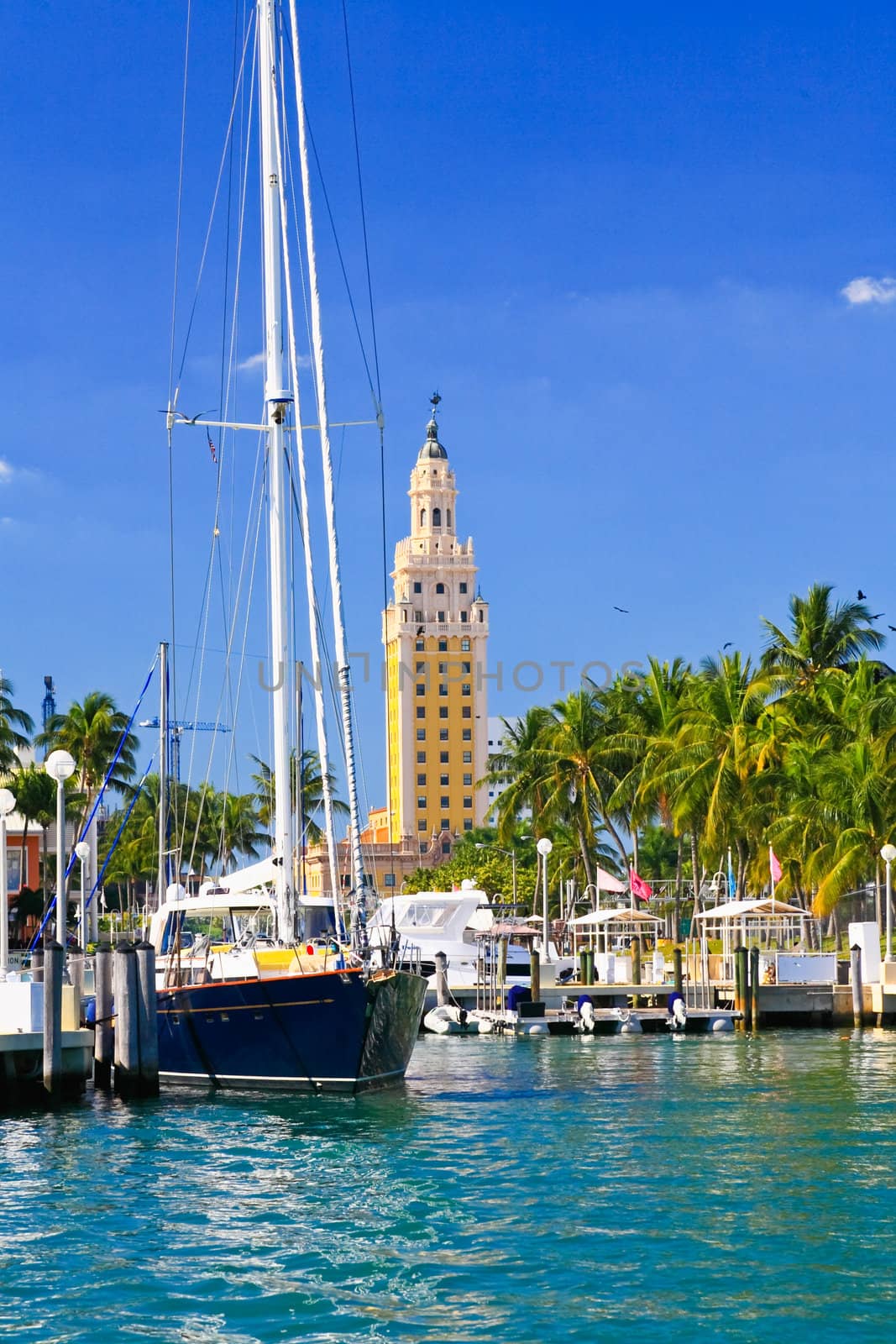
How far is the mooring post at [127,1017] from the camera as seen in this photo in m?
30.0

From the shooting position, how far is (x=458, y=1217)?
65.6 feet

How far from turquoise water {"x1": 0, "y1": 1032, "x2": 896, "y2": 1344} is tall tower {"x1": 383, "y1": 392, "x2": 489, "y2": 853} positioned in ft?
504

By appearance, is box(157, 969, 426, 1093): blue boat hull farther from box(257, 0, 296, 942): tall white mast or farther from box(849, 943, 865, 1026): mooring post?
box(849, 943, 865, 1026): mooring post

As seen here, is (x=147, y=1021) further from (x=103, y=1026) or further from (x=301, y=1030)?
(x=301, y=1030)

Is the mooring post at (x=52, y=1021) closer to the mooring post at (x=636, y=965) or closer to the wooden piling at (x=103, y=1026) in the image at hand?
the wooden piling at (x=103, y=1026)

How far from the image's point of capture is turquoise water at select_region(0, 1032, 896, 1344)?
15672mm

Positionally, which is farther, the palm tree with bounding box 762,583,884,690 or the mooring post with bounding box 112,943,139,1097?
the palm tree with bounding box 762,583,884,690

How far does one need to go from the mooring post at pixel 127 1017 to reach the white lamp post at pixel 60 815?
1.24 meters

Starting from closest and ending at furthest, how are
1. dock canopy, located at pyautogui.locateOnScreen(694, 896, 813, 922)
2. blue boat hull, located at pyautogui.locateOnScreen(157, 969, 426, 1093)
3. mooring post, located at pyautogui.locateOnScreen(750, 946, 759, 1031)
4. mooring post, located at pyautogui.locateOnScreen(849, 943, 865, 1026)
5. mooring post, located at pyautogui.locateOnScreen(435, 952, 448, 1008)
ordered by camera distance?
blue boat hull, located at pyautogui.locateOnScreen(157, 969, 426, 1093)
mooring post, located at pyautogui.locateOnScreen(750, 946, 759, 1031)
mooring post, located at pyautogui.locateOnScreen(849, 943, 865, 1026)
mooring post, located at pyautogui.locateOnScreen(435, 952, 448, 1008)
dock canopy, located at pyautogui.locateOnScreen(694, 896, 813, 922)

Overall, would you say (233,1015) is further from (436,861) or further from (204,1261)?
(436,861)

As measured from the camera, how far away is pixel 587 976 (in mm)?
58719

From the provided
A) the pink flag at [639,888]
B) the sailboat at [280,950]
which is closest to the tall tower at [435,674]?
the pink flag at [639,888]

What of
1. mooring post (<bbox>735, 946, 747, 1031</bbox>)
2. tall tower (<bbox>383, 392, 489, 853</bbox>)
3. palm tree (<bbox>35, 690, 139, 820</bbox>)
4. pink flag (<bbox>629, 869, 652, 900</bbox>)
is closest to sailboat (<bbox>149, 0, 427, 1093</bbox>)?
mooring post (<bbox>735, 946, 747, 1031</bbox>)

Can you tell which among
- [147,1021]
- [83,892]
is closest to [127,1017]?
[147,1021]
